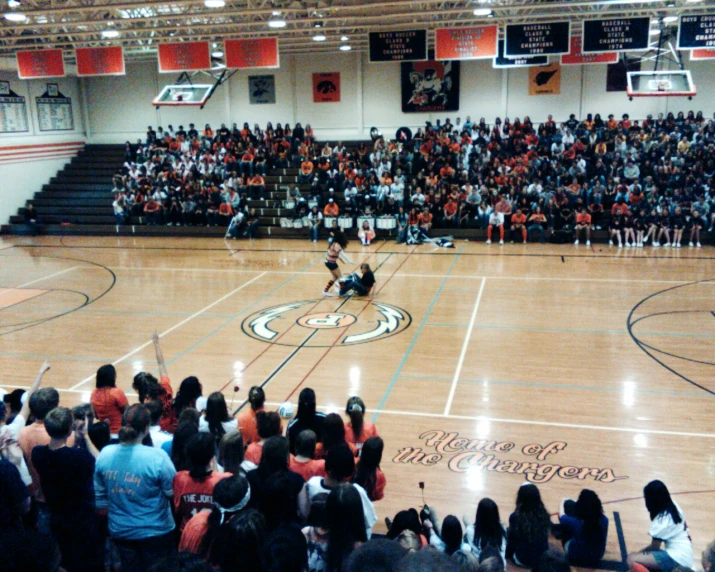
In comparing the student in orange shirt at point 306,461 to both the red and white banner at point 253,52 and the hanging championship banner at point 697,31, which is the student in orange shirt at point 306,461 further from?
the hanging championship banner at point 697,31

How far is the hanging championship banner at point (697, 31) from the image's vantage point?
1430cm

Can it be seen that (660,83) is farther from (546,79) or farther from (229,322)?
(229,322)

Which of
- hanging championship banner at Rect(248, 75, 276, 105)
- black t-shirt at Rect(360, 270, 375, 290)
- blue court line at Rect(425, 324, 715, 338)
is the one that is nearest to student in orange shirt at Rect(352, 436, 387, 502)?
blue court line at Rect(425, 324, 715, 338)

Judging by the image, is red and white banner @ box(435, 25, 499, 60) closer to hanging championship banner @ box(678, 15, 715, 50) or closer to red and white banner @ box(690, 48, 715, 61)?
hanging championship banner @ box(678, 15, 715, 50)

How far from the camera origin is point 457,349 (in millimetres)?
10742

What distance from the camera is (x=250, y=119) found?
29.2 meters

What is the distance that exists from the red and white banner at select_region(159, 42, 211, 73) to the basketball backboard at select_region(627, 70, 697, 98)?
35.3 feet

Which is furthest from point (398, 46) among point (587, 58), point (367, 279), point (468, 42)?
point (587, 58)

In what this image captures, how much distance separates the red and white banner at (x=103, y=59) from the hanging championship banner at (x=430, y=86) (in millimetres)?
13108

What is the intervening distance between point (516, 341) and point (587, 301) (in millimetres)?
3048

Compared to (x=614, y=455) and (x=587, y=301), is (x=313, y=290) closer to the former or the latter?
(x=587, y=301)

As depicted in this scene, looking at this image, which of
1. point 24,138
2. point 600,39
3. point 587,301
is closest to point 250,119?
point 24,138

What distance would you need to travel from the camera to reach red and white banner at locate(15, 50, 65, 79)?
17.5m

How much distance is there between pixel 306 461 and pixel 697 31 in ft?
45.9
